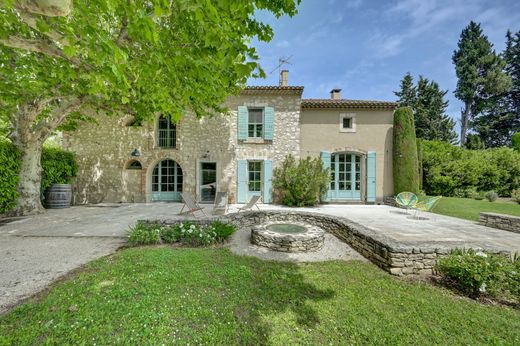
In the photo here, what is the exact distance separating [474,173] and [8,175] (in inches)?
775

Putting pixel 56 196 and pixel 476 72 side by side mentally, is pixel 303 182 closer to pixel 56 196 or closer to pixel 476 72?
pixel 56 196

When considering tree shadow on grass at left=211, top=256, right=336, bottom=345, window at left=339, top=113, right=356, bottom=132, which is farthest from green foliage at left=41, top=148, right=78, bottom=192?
window at left=339, top=113, right=356, bottom=132

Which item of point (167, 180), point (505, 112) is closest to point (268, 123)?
point (167, 180)

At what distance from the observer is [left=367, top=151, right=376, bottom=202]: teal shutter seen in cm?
982

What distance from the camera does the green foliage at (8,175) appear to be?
6.32 m

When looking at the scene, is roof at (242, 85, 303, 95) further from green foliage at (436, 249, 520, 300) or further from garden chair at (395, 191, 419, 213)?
green foliage at (436, 249, 520, 300)

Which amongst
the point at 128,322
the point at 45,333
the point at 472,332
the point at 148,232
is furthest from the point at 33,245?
the point at 472,332

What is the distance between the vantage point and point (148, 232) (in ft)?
14.4

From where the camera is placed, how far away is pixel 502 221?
17.5 feet

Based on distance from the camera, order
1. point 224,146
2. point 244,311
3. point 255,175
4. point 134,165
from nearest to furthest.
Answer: point 244,311 < point 224,146 < point 255,175 < point 134,165

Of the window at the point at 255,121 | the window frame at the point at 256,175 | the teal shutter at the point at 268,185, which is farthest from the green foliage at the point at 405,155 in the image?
the window at the point at 255,121

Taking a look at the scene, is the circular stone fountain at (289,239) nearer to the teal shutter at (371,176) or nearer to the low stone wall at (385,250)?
the low stone wall at (385,250)

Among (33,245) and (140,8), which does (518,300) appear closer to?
(140,8)

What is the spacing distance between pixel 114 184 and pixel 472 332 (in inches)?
482
